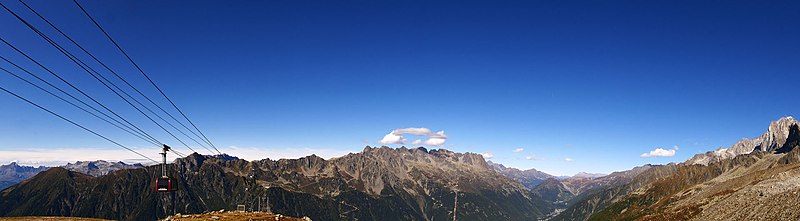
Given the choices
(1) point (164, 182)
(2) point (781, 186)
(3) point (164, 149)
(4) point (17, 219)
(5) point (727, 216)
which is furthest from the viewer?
(2) point (781, 186)

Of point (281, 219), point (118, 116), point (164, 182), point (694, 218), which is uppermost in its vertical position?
point (118, 116)

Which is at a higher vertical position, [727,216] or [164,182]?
[164,182]

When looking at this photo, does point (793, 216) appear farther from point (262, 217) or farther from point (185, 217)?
point (185, 217)

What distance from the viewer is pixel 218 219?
51219 millimetres

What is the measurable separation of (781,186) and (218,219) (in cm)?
23743


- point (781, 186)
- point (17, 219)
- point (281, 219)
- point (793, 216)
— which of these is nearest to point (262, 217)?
point (281, 219)

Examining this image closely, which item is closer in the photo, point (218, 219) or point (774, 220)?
point (218, 219)

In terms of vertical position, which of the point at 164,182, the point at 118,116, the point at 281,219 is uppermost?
the point at 118,116

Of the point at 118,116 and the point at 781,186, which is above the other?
the point at 118,116

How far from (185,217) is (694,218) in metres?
215

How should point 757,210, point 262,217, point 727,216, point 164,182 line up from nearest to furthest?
point 262,217 < point 164,182 < point 757,210 < point 727,216

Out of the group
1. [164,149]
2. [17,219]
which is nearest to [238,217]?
[164,149]

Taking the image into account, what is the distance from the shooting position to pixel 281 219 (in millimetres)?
53281

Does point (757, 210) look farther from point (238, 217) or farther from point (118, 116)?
point (118, 116)
